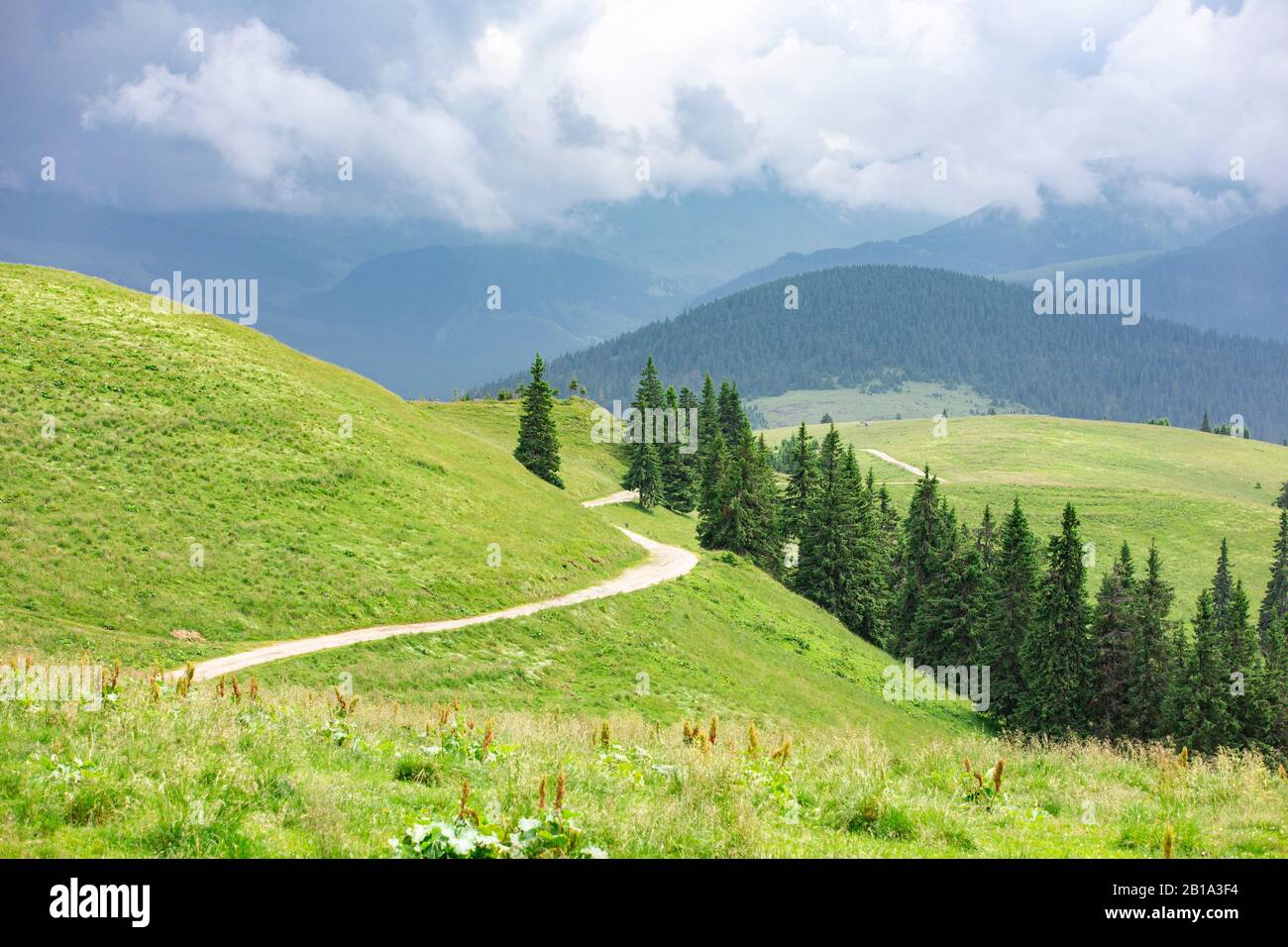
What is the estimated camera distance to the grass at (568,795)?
7.73 metres

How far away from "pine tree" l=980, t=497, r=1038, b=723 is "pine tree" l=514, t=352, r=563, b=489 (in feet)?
151

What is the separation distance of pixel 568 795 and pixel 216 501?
36927 mm

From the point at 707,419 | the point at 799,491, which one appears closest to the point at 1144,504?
the point at 707,419

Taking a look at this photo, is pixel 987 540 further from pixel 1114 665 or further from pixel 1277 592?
pixel 1277 592

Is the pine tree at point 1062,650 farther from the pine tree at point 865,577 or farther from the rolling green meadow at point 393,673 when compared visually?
the pine tree at point 865,577

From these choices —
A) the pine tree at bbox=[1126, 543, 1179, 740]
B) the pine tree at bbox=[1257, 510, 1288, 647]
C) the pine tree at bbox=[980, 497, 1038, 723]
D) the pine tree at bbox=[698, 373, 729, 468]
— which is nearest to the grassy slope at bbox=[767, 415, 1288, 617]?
the pine tree at bbox=[1257, 510, 1288, 647]

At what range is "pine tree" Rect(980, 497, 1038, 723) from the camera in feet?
199

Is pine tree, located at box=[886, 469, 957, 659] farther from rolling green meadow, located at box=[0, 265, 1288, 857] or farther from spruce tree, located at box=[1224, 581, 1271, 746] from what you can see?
spruce tree, located at box=[1224, 581, 1271, 746]

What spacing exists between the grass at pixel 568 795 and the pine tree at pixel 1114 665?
4696 centimetres

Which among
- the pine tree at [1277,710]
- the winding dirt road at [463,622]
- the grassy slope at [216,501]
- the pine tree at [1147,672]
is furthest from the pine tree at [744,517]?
the pine tree at [1277,710]

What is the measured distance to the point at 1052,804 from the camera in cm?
1177
